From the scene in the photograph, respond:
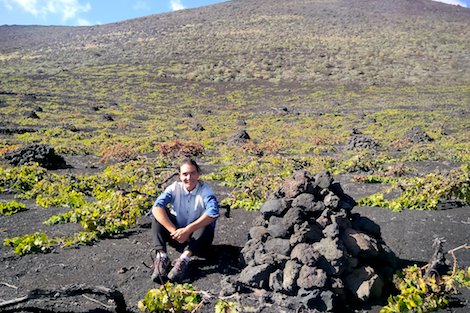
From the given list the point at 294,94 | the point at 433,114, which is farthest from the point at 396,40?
the point at 433,114

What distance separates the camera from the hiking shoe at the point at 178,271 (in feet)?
15.6

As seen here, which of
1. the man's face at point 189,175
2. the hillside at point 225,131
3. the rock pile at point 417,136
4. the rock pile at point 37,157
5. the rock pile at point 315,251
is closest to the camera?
the rock pile at point 315,251

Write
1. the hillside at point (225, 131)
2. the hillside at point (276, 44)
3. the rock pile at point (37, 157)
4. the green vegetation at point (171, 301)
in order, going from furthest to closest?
the hillside at point (276, 44), the rock pile at point (37, 157), the hillside at point (225, 131), the green vegetation at point (171, 301)

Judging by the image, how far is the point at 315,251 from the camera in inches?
183

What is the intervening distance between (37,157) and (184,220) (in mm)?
9267

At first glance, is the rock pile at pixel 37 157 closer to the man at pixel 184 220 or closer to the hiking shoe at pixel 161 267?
the man at pixel 184 220

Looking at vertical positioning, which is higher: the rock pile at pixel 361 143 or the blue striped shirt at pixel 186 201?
the blue striped shirt at pixel 186 201

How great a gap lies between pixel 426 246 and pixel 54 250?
5.55 metres

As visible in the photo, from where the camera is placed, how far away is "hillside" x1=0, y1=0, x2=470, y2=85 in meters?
43.3

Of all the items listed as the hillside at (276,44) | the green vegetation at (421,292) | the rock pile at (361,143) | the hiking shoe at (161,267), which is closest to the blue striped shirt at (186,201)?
the hiking shoe at (161,267)

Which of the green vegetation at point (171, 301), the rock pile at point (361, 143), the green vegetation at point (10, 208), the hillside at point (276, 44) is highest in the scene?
the hillside at point (276, 44)

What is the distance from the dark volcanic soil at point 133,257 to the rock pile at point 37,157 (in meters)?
5.41

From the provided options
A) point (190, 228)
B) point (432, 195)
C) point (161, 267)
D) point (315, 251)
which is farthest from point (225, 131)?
point (315, 251)

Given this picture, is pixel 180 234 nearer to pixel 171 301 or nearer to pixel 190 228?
pixel 190 228
